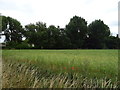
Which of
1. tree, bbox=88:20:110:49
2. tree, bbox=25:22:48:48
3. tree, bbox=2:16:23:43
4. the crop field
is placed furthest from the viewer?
tree, bbox=88:20:110:49

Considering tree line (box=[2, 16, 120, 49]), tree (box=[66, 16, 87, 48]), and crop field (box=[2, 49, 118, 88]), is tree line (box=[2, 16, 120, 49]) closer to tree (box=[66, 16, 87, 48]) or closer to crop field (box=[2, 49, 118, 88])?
tree (box=[66, 16, 87, 48])

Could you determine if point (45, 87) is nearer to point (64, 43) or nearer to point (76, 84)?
point (76, 84)

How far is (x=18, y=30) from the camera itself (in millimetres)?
35406

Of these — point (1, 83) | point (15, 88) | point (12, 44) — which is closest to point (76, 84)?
point (15, 88)

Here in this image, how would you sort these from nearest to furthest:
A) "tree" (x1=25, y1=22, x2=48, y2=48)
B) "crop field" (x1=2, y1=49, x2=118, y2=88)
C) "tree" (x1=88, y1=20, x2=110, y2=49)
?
"crop field" (x1=2, y1=49, x2=118, y2=88), "tree" (x1=25, y1=22, x2=48, y2=48), "tree" (x1=88, y1=20, x2=110, y2=49)

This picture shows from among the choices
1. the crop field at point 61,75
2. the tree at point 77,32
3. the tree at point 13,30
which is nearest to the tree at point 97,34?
the tree at point 77,32

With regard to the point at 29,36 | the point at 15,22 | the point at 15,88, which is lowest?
the point at 15,88

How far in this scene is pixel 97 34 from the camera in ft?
127

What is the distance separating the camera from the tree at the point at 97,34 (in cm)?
3759

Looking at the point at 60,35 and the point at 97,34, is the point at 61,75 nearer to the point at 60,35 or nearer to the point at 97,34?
the point at 60,35

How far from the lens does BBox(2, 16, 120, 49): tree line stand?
32594mm

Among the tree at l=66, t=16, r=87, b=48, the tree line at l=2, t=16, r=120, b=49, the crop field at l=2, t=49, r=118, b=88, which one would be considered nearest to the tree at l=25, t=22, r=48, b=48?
the tree line at l=2, t=16, r=120, b=49

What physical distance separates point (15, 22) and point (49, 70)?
31.4m

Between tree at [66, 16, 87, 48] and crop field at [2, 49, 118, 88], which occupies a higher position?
tree at [66, 16, 87, 48]
